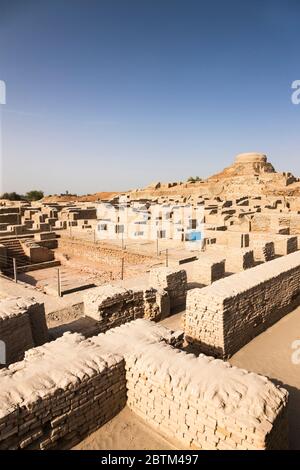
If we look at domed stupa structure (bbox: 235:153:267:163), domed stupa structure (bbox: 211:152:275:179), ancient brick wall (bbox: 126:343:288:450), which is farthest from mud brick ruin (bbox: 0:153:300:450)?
domed stupa structure (bbox: 235:153:267:163)

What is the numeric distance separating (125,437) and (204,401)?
130cm

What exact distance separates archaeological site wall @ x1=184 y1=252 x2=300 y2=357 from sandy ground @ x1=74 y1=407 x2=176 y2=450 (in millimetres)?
2121

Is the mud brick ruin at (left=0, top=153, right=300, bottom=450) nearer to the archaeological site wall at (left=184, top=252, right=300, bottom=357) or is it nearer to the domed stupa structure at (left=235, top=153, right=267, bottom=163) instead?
the archaeological site wall at (left=184, top=252, right=300, bottom=357)

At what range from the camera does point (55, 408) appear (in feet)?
12.1

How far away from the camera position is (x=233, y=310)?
6035mm

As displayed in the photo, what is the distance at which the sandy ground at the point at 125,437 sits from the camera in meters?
4.00

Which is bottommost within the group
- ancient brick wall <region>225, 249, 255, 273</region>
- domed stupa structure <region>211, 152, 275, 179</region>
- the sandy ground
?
the sandy ground

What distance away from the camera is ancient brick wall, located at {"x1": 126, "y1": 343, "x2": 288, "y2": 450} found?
10.9 ft

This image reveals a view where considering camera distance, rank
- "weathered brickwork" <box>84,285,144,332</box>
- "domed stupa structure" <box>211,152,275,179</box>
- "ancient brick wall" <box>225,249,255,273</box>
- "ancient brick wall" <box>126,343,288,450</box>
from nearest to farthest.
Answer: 1. "ancient brick wall" <box>126,343,288,450</box>
2. "weathered brickwork" <box>84,285,144,332</box>
3. "ancient brick wall" <box>225,249,255,273</box>
4. "domed stupa structure" <box>211,152,275,179</box>

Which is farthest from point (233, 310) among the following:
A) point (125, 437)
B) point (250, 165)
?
point (250, 165)

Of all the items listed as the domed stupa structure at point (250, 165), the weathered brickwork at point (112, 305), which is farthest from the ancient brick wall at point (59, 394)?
the domed stupa structure at point (250, 165)

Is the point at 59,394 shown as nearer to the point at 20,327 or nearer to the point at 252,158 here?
the point at 20,327
